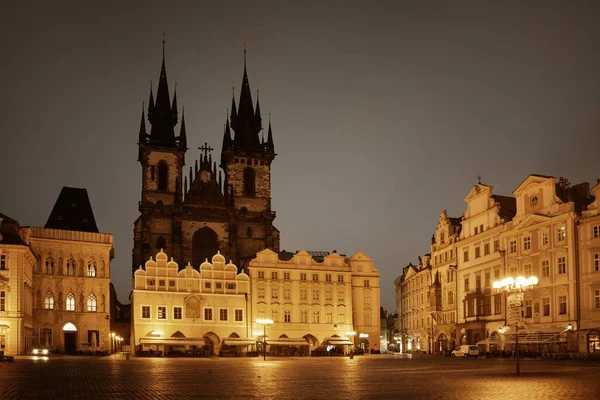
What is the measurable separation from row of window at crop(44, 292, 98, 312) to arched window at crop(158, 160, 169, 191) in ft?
102

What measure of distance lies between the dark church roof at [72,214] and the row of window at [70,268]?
4.12 meters

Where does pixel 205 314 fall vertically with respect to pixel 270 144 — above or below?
below

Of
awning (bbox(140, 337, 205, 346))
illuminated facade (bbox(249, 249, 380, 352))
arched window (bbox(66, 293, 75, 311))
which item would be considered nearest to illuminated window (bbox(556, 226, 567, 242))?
illuminated facade (bbox(249, 249, 380, 352))

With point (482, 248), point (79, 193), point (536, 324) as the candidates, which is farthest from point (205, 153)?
point (536, 324)

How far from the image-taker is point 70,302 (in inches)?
2955

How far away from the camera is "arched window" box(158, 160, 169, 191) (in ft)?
346

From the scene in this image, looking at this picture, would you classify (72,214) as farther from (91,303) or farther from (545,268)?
(545,268)

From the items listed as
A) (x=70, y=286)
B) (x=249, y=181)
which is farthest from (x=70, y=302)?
(x=249, y=181)

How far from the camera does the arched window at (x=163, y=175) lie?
106 meters

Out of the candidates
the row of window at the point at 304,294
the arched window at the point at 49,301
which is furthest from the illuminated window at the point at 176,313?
the arched window at the point at 49,301

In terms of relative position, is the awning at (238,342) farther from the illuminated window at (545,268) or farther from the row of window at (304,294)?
the illuminated window at (545,268)

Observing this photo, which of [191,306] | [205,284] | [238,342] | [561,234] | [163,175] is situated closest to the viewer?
[561,234]

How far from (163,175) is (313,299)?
31940mm

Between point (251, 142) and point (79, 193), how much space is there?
3479 centimetres
